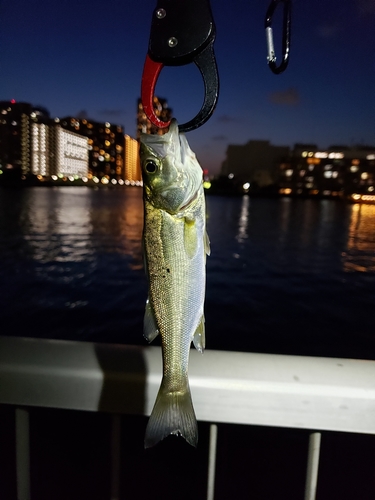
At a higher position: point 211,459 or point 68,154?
point 68,154

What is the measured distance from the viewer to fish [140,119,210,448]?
1438 mm

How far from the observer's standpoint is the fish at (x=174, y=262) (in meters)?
1.44

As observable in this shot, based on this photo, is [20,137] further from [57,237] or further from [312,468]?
[312,468]

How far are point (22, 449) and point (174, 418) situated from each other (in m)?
0.74

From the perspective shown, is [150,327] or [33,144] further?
[33,144]

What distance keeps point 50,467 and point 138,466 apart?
1053 millimetres

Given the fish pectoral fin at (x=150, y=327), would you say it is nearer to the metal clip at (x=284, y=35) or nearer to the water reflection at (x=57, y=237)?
the metal clip at (x=284, y=35)

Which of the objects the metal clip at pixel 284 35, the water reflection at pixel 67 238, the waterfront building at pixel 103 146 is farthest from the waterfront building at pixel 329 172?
the metal clip at pixel 284 35

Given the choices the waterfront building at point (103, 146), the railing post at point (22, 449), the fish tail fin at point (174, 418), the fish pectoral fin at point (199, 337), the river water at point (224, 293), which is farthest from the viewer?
the waterfront building at point (103, 146)

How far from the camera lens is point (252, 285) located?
18672 mm

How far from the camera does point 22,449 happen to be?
1647 mm

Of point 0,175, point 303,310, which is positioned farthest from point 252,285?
point 0,175

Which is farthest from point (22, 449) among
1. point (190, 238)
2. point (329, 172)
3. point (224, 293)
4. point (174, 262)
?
point (329, 172)

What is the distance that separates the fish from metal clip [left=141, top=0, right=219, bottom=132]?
197 mm
